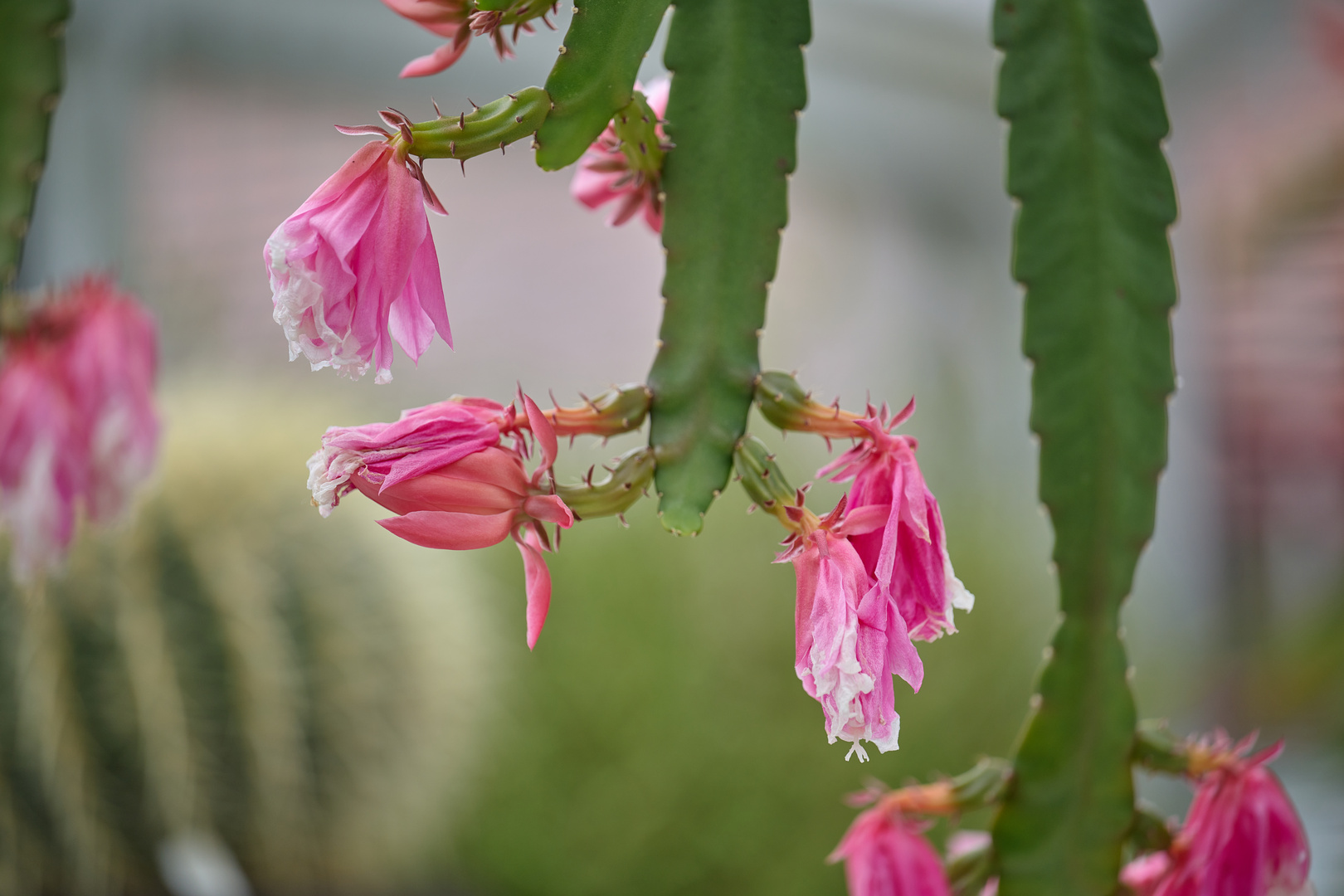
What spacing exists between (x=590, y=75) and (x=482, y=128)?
0.13 ft

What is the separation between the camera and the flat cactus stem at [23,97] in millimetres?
376

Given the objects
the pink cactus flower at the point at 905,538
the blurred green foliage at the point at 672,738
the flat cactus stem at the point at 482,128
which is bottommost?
the blurred green foliage at the point at 672,738

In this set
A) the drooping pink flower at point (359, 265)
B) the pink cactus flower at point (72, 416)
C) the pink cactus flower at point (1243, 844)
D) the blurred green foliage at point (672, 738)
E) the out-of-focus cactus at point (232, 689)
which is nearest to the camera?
the drooping pink flower at point (359, 265)

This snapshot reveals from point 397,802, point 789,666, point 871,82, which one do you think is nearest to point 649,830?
point 789,666

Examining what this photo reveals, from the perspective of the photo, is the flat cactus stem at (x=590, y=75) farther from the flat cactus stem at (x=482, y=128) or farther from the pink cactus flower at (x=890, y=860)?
the pink cactus flower at (x=890, y=860)

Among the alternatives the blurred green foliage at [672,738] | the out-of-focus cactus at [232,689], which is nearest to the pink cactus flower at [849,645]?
the out-of-focus cactus at [232,689]

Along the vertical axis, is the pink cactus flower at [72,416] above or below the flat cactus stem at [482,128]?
below

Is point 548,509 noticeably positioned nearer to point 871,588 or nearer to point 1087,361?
point 871,588

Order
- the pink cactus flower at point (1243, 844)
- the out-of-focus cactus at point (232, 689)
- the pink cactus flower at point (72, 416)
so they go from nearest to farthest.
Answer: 1. the pink cactus flower at point (1243, 844)
2. the pink cactus flower at point (72, 416)
3. the out-of-focus cactus at point (232, 689)

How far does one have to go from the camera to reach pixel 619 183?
35 centimetres

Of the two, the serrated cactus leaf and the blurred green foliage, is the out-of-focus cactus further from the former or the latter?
the serrated cactus leaf

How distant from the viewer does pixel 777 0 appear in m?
0.32

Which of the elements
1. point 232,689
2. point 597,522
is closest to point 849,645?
point 232,689

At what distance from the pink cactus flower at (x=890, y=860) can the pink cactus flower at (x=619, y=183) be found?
204 mm
